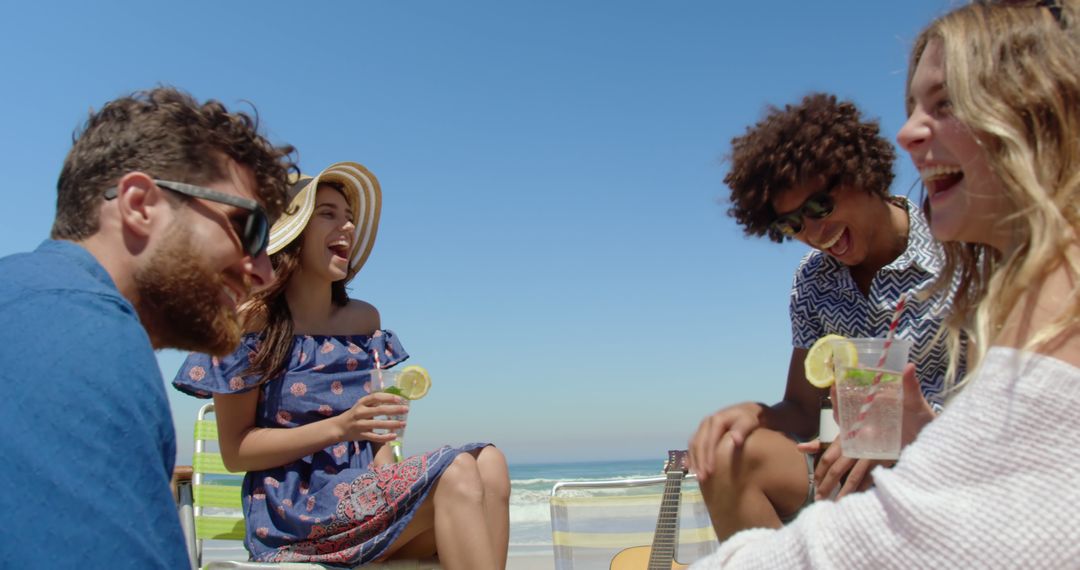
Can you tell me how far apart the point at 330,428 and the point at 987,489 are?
2659mm

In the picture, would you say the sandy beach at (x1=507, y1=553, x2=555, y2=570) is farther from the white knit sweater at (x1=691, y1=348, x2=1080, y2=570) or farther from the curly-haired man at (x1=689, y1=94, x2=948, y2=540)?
the white knit sweater at (x1=691, y1=348, x2=1080, y2=570)

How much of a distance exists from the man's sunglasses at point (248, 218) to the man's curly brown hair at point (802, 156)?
2048mm

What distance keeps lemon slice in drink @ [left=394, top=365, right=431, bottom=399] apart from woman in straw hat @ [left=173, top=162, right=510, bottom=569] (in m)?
0.08

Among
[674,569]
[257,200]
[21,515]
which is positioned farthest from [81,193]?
[674,569]

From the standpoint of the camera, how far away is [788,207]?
3.44 metres

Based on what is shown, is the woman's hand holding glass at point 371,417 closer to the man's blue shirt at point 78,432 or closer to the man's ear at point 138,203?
the man's ear at point 138,203

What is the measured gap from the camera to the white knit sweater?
1.03m

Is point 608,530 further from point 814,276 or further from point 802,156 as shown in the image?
point 802,156

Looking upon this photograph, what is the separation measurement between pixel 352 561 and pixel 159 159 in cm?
163

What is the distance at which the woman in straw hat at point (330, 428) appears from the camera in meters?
3.04

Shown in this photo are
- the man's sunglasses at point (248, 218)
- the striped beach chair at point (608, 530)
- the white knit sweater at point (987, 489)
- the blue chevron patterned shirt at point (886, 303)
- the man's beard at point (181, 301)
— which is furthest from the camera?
the striped beach chair at point (608, 530)

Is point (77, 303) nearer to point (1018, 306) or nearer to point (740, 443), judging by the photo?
point (1018, 306)

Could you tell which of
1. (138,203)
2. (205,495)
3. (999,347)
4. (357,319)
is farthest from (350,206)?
(999,347)

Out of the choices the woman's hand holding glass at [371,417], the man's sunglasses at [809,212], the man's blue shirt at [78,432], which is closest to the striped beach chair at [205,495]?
the woman's hand holding glass at [371,417]
